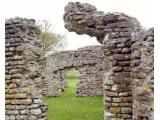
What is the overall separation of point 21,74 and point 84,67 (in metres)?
13.5

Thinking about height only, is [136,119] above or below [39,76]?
below

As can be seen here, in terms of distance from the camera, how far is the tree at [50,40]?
37.7m

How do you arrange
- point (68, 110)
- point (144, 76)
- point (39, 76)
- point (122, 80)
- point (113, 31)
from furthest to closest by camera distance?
point (68, 110) < point (39, 76) < point (113, 31) < point (122, 80) < point (144, 76)

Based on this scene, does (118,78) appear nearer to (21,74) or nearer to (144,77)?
(144,77)

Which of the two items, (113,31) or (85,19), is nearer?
(113,31)

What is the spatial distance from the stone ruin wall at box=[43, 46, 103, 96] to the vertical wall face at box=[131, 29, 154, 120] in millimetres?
14171

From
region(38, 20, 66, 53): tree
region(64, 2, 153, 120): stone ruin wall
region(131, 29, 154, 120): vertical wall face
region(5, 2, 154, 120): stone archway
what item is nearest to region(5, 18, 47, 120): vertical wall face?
region(5, 2, 154, 120): stone archway

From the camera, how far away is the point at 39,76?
6.99 metres

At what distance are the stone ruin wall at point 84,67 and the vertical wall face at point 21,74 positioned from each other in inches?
499

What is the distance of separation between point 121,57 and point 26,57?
175cm

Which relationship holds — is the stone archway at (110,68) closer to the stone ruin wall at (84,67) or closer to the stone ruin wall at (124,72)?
the stone ruin wall at (124,72)

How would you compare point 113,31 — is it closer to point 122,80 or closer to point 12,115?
point 122,80

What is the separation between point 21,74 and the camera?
262 inches

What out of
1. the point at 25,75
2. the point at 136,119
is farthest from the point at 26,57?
the point at 136,119
